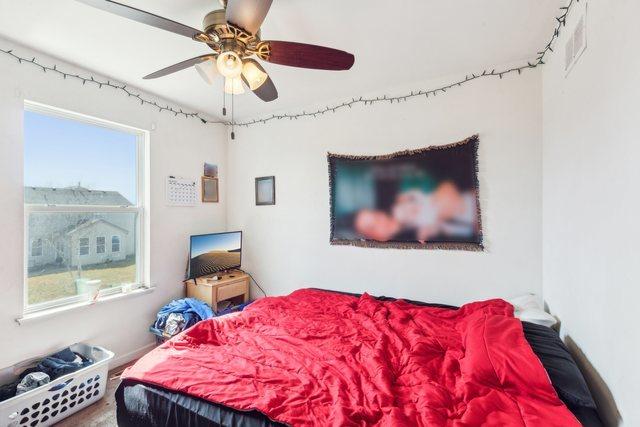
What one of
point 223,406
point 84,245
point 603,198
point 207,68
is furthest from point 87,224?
point 603,198

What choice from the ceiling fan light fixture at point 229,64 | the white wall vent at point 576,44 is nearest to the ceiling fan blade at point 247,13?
the ceiling fan light fixture at point 229,64

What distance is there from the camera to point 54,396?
5.90ft

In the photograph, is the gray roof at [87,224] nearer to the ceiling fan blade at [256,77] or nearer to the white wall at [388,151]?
the white wall at [388,151]

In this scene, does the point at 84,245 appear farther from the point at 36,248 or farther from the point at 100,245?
the point at 36,248

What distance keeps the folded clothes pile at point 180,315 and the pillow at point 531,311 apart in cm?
245

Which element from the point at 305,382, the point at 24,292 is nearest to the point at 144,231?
the point at 24,292

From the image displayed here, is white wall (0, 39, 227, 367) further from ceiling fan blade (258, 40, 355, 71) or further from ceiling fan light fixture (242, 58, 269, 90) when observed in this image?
ceiling fan blade (258, 40, 355, 71)

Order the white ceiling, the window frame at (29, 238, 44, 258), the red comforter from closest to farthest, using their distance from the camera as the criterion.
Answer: the red comforter
the white ceiling
the window frame at (29, 238, 44, 258)

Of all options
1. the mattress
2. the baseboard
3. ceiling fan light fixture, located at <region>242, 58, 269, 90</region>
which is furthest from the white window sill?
ceiling fan light fixture, located at <region>242, 58, 269, 90</region>

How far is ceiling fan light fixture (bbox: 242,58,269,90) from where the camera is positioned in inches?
61.6

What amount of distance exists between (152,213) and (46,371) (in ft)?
4.50

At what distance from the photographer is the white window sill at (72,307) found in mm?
1978

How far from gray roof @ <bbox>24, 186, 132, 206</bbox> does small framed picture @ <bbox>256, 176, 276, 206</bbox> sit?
1266 mm

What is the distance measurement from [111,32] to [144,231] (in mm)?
1668
